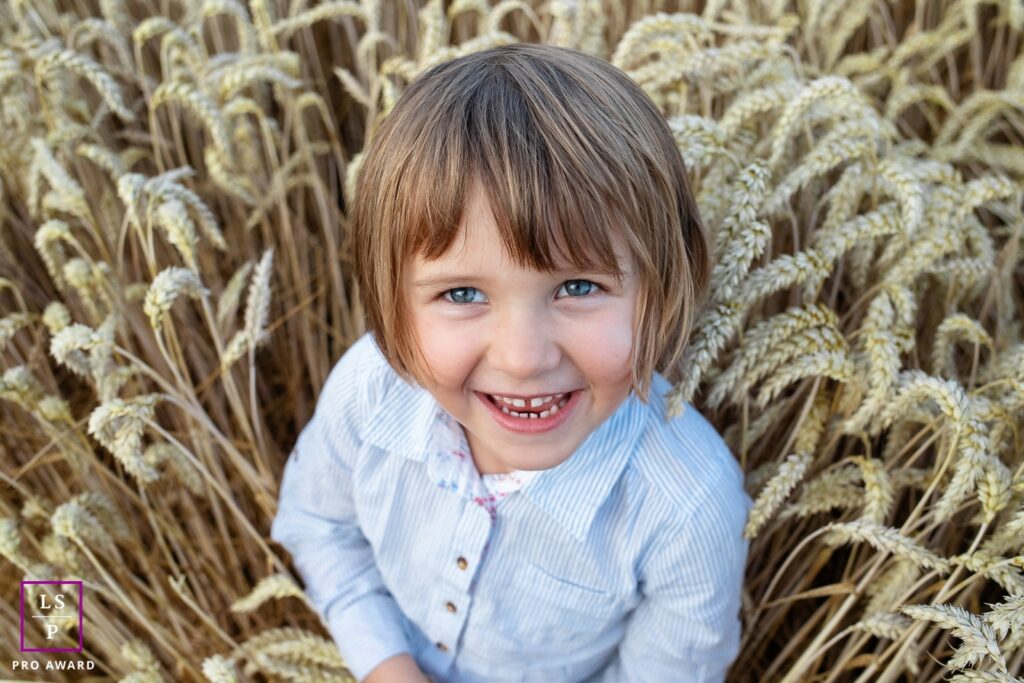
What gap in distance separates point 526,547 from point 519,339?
0.43 m

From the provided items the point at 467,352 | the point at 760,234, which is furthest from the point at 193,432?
the point at 760,234

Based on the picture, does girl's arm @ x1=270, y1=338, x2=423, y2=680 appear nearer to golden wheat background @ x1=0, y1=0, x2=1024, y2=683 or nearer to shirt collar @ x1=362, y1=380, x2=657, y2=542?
golden wheat background @ x1=0, y1=0, x2=1024, y2=683

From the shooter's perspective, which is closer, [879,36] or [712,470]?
[712,470]

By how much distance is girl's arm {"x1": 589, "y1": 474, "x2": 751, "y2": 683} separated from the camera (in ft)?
3.68

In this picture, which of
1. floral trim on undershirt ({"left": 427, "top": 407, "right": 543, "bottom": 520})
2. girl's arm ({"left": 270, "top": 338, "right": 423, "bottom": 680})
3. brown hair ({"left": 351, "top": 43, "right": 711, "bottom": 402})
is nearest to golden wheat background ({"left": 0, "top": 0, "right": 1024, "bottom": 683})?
girl's arm ({"left": 270, "top": 338, "right": 423, "bottom": 680})

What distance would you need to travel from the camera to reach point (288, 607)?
1.72 m

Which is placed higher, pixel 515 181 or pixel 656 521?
pixel 515 181

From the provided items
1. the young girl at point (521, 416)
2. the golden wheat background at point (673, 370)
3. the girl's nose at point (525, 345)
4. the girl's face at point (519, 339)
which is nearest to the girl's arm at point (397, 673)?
the young girl at point (521, 416)

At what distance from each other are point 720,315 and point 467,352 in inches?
15.3

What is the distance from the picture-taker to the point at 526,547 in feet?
3.96

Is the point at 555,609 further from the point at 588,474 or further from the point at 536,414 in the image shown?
the point at 536,414

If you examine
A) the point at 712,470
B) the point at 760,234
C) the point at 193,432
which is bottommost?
the point at 193,432

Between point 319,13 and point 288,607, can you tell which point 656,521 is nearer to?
point 288,607

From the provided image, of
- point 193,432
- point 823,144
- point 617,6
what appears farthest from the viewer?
point 617,6
